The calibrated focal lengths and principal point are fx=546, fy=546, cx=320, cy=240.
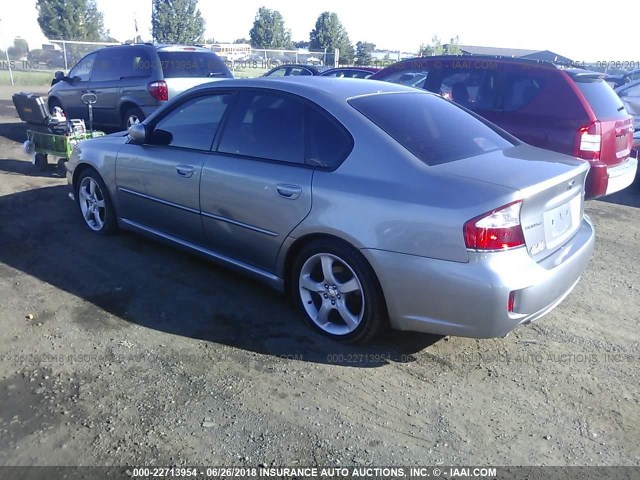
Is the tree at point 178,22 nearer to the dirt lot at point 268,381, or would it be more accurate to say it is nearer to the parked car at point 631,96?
the parked car at point 631,96

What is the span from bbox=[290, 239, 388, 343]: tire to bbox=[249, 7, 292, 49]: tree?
222ft

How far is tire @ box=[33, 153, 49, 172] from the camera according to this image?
26.8 feet

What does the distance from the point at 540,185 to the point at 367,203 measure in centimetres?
98

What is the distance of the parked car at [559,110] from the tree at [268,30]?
212ft

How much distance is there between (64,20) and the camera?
168ft

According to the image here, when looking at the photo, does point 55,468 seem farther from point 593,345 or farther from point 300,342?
point 593,345

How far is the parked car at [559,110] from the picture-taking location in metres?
5.74

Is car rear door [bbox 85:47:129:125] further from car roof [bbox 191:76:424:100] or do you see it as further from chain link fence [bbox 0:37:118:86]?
chain link fence [bbox 0:37:118:86]

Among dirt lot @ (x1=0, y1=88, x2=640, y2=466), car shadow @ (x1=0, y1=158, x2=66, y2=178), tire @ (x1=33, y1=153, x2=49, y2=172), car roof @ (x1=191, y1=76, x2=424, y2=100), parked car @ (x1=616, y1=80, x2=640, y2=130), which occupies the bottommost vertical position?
dirt lot @ (x1=0, y1=88, x2=640, y2=466)

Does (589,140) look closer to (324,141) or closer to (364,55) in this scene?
(324,141)

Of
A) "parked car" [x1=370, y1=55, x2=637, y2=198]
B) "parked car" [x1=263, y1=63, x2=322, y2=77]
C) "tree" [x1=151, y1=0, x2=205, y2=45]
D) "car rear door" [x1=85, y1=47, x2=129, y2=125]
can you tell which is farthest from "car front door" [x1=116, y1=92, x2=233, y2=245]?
"tree" [x1=151, y1=0, x2=205, y2=45]

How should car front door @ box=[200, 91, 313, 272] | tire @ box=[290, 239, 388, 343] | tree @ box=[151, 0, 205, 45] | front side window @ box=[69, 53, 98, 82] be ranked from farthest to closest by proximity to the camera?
tree @ box=[151, 0, 205, 45]
front side window @ box=[69, 53, 98, 82]
car front door @ box=[200, 91, 313, 272]
tire @ box=[290, 239, 388, 343]

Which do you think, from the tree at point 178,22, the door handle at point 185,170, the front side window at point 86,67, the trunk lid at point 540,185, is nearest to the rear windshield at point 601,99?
the trunk lid at point 540,185

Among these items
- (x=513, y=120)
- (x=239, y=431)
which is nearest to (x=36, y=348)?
(x=239, y=431)
